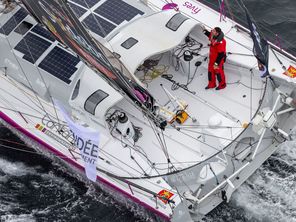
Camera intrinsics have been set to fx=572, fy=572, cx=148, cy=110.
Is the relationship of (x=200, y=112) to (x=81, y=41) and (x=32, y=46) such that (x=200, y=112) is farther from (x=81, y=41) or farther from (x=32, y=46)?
(x=81, y=41)

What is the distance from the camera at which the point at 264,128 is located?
10.9 m

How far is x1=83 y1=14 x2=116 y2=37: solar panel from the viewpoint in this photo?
38.4 feet

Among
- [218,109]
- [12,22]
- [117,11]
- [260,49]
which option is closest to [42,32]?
[12,22]

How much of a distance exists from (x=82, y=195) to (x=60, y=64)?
8.98 ft

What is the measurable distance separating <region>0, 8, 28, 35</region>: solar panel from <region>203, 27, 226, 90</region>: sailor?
404 cm

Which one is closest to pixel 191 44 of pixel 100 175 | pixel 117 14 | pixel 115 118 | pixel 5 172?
pixel 117 14

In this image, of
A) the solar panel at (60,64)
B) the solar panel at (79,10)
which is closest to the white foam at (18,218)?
the solar panel at (60,64)

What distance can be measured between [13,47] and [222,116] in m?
4.53

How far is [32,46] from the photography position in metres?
→ 11.8

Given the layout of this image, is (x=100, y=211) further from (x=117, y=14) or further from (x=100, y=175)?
(x=117, y=14)

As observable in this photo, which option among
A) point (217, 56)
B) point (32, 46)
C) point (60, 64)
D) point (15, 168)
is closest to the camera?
A: point (60, 64)

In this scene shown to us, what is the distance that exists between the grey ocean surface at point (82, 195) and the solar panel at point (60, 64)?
6.76 ft

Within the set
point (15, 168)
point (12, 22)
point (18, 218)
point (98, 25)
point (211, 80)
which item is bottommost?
point (18, 218)

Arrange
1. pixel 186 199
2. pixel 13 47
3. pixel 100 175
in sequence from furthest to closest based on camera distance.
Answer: pixel 13 47 < pixel 100 175 < pixel 186 199
